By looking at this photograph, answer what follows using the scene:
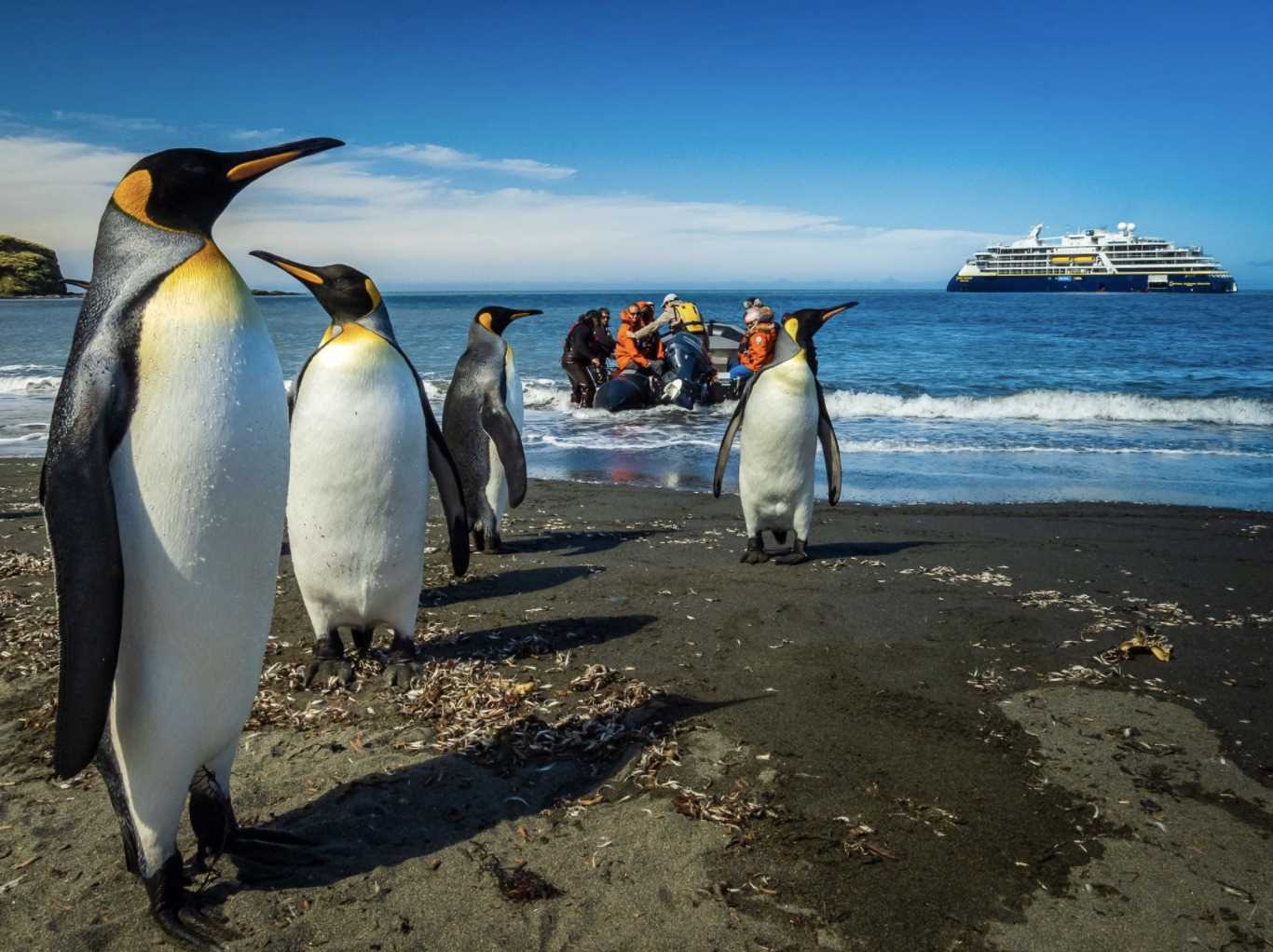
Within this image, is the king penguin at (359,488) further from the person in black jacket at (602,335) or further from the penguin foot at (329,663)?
the person in black jacket at (602,335)

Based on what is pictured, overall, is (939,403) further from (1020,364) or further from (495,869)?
(495,869)

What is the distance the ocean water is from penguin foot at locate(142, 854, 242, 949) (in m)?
8.18

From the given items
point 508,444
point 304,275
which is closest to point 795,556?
point 508,444

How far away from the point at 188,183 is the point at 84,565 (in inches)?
41.7

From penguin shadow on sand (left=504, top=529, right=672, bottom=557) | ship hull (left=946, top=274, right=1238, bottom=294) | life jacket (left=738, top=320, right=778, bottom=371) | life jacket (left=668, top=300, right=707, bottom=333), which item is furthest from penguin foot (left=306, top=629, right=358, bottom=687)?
ship hull (left=946, top=274, right=1238, bottom=294)

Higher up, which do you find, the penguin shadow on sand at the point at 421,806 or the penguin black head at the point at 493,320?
the penguin black head at the point at 493,320

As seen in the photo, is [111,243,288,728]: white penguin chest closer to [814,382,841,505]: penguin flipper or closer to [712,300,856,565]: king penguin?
[712,300,856,565]: king penguin

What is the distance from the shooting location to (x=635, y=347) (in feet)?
61.4

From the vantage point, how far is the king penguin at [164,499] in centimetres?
222

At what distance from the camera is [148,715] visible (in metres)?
2.41

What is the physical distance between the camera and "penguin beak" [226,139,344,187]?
8.57ft

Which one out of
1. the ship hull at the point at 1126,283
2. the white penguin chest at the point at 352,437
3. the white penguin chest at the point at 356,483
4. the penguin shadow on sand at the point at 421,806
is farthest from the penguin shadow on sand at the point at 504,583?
the ship hull at the point at 1126,283

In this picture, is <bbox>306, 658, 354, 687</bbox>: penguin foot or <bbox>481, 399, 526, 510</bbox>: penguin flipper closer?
<bbox>306, 658, 354, 687</bbox>: penguin foot

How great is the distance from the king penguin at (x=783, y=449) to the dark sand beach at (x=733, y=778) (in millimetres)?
922
